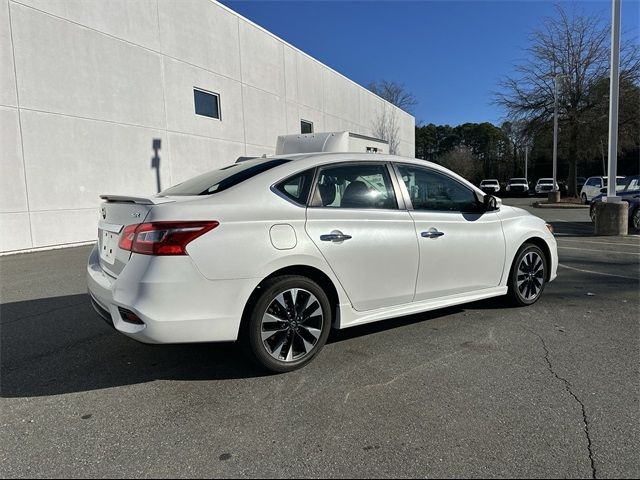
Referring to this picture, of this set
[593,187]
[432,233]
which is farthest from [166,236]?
[593,187]

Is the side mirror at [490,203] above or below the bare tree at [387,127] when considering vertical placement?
below

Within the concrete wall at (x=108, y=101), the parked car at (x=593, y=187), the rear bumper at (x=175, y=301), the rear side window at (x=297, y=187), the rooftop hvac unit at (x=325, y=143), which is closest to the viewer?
the rear bumper at (x=175, y=301)

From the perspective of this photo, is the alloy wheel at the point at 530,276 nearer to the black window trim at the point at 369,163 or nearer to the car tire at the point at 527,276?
the car tire at the point at 527,276

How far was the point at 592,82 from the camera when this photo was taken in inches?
1050

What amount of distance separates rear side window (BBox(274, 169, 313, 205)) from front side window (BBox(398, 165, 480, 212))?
1.01m

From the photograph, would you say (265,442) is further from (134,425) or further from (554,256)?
(554,256)

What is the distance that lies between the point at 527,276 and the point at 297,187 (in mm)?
3077

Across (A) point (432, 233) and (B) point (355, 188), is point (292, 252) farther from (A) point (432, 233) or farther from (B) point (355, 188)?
(A) point (432, 233)

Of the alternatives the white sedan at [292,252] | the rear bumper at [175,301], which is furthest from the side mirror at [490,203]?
the rear bumper at [175,301]

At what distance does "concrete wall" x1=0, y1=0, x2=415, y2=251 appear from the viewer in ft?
33.2

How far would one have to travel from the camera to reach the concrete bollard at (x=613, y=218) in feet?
38.7

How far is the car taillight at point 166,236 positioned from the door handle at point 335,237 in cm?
92

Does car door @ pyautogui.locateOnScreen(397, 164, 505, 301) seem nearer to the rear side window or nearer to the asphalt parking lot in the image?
the asphalt parking lot

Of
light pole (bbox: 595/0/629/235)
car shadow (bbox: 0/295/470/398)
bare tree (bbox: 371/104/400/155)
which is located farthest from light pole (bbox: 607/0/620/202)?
bare tree (bbox: 371/104/400/155)
